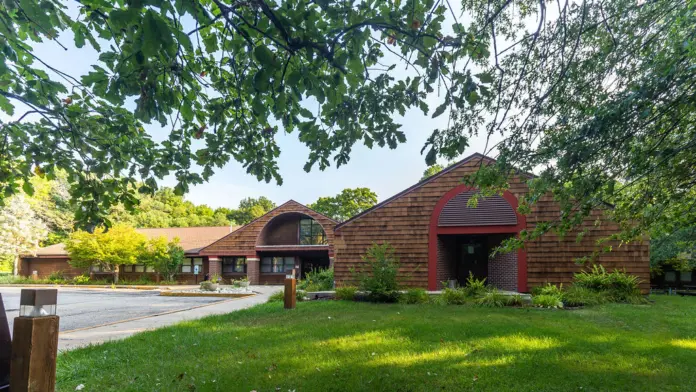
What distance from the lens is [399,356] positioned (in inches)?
218

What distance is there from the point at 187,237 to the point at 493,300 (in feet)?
87.7

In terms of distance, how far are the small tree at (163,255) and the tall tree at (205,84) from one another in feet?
78.3

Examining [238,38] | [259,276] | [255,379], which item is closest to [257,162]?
[238,38]

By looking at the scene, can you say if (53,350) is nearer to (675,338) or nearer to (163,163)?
(163,163)

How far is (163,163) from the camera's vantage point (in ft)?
16.5

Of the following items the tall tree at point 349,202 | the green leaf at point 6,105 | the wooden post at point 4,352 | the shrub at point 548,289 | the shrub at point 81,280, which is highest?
the tall tree at point 349,202

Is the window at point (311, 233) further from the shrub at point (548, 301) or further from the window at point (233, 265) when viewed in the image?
the shrub at point (548, 301)

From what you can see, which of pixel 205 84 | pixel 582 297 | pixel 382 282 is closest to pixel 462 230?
pixel 382 282

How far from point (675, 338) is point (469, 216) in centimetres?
847

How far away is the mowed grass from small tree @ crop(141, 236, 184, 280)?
20.4m

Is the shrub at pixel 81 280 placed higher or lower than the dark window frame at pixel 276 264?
lower

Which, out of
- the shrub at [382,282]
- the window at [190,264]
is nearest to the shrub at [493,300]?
the shrub at [382,282]

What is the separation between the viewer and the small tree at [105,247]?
26500mm

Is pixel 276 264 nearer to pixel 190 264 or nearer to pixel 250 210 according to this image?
pixel 190 264
